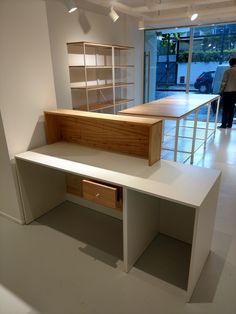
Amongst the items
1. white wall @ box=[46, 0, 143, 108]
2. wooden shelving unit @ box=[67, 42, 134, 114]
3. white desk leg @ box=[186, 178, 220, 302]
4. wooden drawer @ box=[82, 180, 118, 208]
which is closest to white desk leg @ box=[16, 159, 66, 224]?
Result: wooden drawer @ box=[82, 180, 118, 208]

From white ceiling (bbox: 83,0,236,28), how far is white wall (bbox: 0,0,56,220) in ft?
6.67

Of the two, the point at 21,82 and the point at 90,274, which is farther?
the point at 21,82

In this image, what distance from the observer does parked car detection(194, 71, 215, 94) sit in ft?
18.8

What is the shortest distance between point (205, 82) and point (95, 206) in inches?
182

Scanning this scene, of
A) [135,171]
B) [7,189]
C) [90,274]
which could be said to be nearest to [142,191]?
[135,171]

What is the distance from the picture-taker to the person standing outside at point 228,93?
5.00 meters

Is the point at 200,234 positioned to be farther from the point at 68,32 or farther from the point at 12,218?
the point at 68,32

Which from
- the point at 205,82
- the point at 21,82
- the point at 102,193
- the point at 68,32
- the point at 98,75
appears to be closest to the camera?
the point at 102,193

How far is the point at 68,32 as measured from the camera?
156 inches

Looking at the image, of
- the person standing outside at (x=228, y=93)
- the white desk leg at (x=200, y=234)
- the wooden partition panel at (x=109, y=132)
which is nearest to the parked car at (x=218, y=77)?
the person standing outside at (x=228, y=93)

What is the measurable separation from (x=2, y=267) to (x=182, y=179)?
1.48 meters

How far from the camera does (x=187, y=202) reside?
4.44 feet

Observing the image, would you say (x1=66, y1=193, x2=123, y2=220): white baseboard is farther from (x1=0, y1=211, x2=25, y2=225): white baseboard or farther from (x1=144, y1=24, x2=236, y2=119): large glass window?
(x1=144, y1=24, x2=236, y2=119): large glass window

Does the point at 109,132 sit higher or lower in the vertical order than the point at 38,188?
higher
